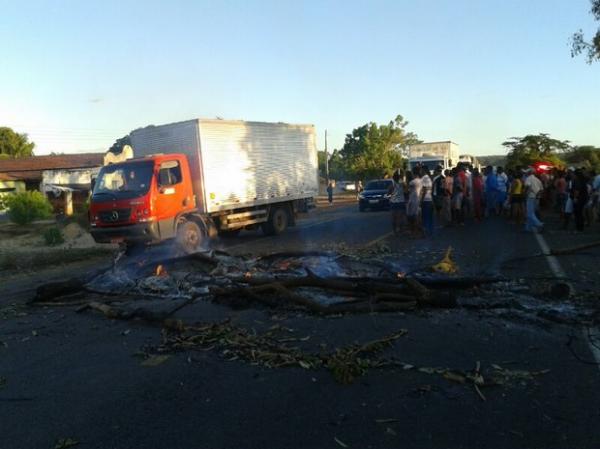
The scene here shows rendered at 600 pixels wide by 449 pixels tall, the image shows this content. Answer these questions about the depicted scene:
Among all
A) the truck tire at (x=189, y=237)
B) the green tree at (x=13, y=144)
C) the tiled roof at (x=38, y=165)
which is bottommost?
the truck tire at (x=189, y=237)

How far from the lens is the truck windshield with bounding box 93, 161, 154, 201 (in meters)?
12.6

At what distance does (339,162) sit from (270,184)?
44582 millimetres

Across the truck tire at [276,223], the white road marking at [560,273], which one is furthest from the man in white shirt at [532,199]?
the truck tire at [276,223]

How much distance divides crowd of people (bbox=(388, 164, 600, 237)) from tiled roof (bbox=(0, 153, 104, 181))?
33832mm

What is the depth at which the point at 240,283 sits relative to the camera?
8148 mm

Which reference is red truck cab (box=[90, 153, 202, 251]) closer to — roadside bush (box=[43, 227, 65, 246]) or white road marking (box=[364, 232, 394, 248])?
white road marking (box=[364, 232, 394, 248])

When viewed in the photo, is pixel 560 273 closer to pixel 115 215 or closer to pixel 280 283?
pixel 280 283

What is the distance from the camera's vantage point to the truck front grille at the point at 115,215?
12.4 meters

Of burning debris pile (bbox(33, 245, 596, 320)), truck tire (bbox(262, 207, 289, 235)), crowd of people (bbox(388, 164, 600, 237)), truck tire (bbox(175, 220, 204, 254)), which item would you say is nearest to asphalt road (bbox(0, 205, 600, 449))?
burning debris pile (bbox(33, 245, 596, 320))

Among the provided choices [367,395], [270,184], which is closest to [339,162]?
[270,184]

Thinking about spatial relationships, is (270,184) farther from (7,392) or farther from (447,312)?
(7,392)

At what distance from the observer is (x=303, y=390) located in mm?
4480

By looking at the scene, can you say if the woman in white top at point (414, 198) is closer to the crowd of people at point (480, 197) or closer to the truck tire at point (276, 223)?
the crowd of people at point (480, 197)

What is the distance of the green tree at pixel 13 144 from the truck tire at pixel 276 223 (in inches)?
2315
